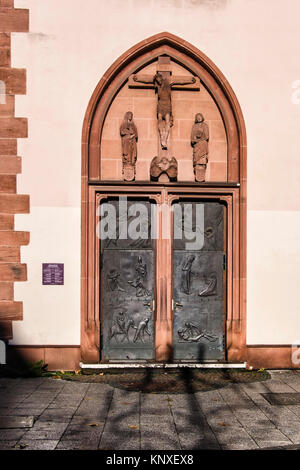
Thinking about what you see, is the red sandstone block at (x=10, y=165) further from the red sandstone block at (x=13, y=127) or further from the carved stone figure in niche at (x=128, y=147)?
the carved stone figure in niche at (x=128, y=147)

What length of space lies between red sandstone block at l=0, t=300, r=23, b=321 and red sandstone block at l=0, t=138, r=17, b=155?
102 inches

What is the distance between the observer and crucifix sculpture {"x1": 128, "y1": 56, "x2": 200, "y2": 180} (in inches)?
352

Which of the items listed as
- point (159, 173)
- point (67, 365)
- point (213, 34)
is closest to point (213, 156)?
point (159, 173)

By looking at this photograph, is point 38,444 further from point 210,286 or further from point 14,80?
point 14,80

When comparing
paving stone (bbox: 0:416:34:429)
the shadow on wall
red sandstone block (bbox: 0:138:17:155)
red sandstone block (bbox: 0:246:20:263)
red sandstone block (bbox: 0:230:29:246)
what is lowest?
paving stone (bbox: 0:416:34:429)

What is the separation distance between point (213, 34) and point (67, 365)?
6405mm

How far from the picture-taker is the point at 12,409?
6398 mm

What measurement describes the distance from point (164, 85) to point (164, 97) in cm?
22

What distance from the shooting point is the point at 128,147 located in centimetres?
891

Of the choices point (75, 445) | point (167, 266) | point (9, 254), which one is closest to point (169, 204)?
point (167, 266)

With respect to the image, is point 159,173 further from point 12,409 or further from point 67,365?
point 12,409

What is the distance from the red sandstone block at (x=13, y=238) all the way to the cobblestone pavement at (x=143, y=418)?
2322 mm

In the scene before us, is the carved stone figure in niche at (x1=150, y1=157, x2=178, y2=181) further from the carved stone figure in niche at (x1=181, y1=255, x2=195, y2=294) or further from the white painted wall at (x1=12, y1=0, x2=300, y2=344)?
the carved stone figure in niche at (x1=181, y1=255, x2=195, y2=294)

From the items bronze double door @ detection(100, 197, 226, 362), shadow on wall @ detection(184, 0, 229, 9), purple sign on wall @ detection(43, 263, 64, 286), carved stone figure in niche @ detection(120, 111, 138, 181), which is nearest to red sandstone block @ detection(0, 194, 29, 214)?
purple sign on wall @ detection(43, 263, 64, 286)
